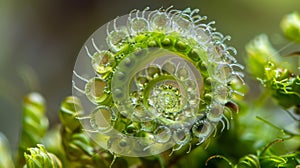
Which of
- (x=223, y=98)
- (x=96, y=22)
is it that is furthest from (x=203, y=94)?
(x=96, y=22)

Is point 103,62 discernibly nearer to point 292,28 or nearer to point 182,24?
point 182,24

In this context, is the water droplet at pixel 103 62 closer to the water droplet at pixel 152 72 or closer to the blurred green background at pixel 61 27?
the water droplet at pixel 152 72

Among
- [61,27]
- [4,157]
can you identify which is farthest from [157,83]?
[61,27]

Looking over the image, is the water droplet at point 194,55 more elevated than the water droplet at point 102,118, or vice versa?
the water droplet at point 194,55

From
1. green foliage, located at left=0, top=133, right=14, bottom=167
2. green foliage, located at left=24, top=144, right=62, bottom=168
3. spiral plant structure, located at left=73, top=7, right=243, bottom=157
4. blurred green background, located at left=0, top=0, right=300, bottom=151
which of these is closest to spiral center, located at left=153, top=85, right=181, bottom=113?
spiral plant structure, located at left=73, top=7, right=243, bottom=157

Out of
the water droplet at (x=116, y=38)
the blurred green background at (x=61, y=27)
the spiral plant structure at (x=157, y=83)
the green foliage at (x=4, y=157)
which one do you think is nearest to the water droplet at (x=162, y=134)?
the spiral plant structure at (x=157, y=83)

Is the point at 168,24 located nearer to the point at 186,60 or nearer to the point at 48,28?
the point at 186,60

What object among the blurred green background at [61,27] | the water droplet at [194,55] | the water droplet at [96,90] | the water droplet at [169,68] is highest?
the blurred green background at [61,27]
